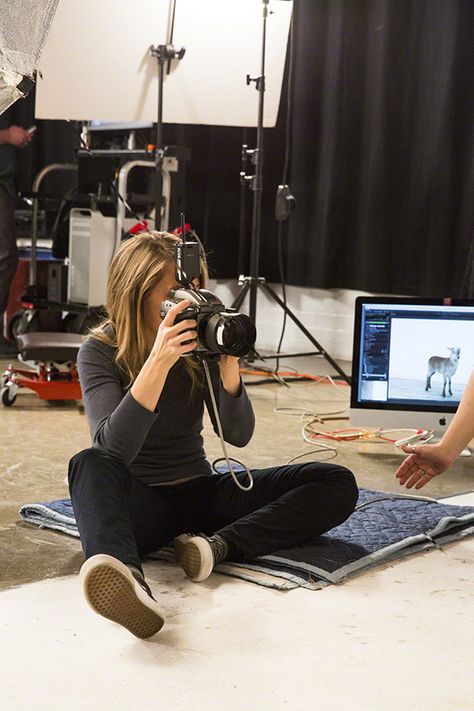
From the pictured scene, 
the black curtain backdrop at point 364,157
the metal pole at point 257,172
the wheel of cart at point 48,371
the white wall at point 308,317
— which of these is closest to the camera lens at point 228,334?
the wheel of cart at point 48,371

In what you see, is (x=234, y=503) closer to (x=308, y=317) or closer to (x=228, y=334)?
(x=228, y=334)

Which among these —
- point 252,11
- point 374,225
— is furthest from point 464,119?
point 252,11

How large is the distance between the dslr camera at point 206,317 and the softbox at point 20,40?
65cm

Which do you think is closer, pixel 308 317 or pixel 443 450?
pixel 443 450

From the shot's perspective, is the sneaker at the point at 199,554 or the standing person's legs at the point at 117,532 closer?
the standing person's legs at the point at 117,532

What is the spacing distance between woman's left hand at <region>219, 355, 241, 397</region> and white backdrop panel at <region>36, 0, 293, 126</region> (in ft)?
7.67

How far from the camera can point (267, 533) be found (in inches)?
84.6

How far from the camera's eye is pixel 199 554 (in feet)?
6.65

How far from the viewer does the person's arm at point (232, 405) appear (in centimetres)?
214

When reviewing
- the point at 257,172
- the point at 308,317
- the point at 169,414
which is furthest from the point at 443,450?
the point at 308,317

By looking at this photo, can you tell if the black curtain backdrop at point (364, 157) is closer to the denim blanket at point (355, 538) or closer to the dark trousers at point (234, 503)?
the denim blanket at point (355, 538)

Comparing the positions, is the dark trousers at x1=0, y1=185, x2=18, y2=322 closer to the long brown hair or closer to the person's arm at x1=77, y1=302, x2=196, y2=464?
the long brown hair

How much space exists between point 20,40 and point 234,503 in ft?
3.89

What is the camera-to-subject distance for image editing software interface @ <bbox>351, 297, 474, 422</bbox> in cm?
318
